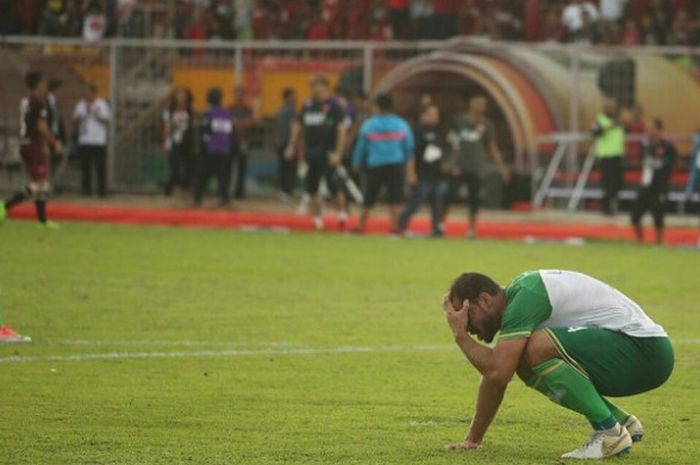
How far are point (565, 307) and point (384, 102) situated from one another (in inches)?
721

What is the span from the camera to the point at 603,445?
30.5ft

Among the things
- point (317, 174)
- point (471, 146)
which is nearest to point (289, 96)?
point (317, 174)

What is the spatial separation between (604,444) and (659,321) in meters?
7.82

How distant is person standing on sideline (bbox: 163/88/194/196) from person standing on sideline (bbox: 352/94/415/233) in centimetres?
582

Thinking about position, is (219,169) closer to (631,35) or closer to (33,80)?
(33,80)

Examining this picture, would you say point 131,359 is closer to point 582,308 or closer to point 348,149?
point 582,308

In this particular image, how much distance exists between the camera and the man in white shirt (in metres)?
36.8

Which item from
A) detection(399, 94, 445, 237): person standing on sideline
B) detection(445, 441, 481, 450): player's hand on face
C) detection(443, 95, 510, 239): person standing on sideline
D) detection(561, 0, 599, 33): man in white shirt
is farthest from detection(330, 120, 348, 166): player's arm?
detection(445, 441, 481, 450): player's hand on face

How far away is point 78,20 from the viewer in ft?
131

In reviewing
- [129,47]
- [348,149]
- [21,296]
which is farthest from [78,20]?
[21,296]

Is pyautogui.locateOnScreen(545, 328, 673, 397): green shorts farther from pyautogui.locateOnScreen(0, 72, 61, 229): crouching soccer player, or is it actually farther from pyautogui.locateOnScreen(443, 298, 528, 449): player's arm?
pyautogui.locateOnScreen(0, 72, 61, 229): crouching soccer player

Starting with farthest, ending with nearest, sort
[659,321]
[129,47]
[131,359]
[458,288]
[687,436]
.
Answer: [129,47], [659,321], [131,359], [687,436], [458,288]

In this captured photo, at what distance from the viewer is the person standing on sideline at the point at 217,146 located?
32.4 meters

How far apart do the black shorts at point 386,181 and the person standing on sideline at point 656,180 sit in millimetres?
3548
